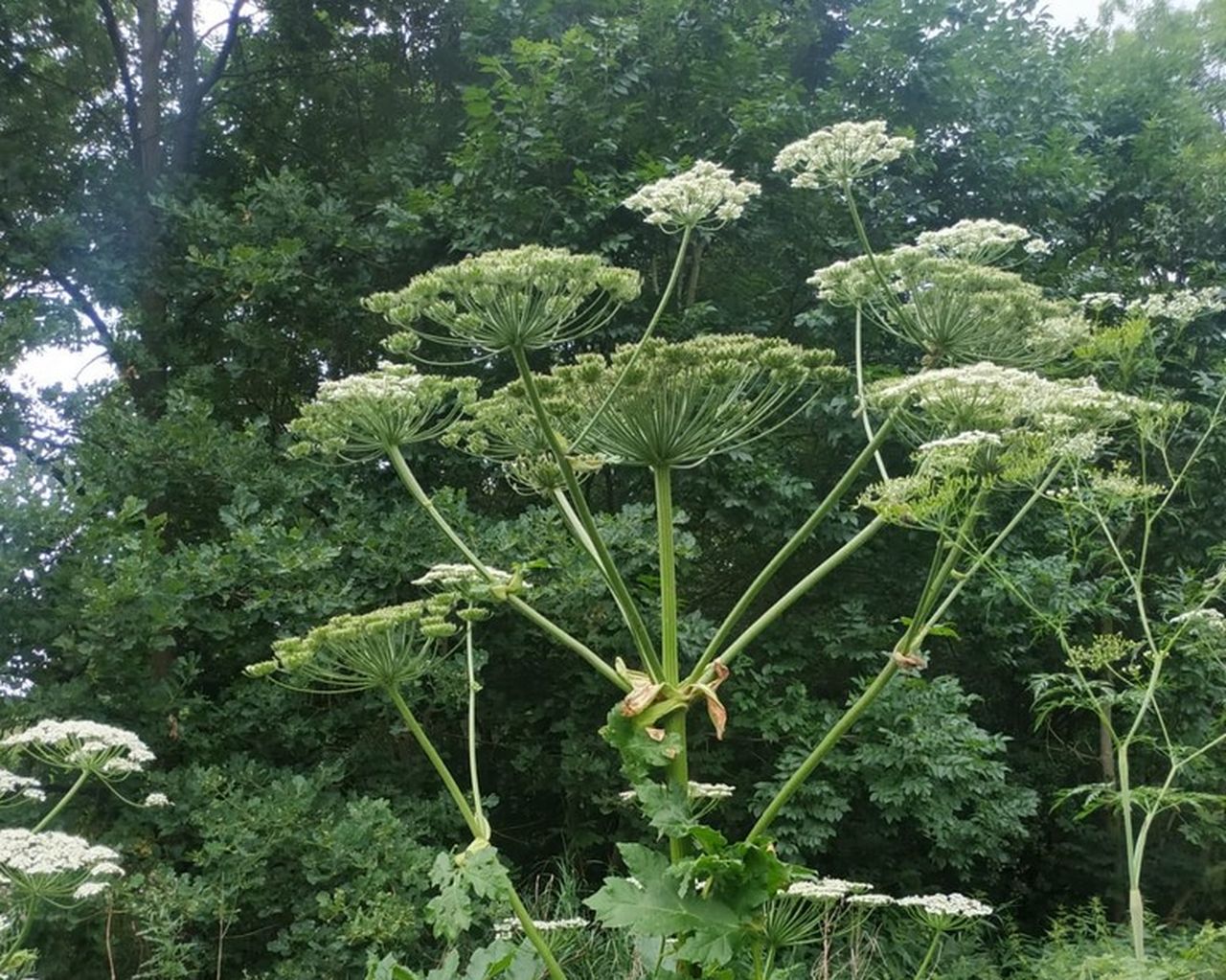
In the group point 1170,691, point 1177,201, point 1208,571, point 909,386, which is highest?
point 1177,201

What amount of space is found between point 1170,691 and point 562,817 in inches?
169

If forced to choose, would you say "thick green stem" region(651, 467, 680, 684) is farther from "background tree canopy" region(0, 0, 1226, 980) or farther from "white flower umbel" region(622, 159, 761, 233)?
"background tree canopy" region(0, 0, 1226, 980)

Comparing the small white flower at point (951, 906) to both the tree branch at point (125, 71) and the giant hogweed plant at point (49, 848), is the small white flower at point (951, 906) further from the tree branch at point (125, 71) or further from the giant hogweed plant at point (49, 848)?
the tree branch at point (125, 71)

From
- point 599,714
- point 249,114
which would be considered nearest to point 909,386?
point 599,714

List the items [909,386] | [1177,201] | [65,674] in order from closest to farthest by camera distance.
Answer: [909,386] → [65,674] → [1177,201]

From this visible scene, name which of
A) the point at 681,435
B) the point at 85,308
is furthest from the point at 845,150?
the point at 85,308

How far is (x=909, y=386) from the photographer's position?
2.74 metres

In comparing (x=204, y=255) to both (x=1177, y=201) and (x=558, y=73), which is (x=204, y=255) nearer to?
(x=558, y=73)

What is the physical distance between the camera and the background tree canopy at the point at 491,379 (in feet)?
19.6

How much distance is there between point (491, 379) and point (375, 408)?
4695 millimetres

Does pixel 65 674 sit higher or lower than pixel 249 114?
lower

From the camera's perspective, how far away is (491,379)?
7676mm

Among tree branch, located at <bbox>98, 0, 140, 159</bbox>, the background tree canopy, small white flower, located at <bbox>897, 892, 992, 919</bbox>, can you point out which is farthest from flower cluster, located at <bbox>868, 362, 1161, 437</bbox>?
tree branch, located at <bbox>98, 0, 140, 159</bbox>

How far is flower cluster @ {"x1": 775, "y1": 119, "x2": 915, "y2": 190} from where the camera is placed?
10.6 feet
